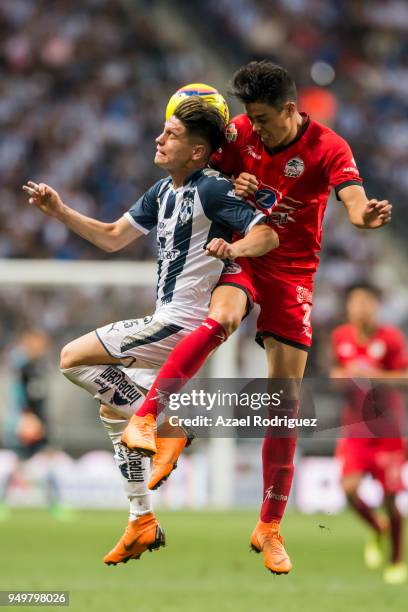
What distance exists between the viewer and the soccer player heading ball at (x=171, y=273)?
5.86 meters

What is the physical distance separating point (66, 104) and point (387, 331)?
10.2m

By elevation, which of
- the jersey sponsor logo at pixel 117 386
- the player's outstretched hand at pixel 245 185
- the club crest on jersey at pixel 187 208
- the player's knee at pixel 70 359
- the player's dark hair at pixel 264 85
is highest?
the player's dark hair at pixel 264 85

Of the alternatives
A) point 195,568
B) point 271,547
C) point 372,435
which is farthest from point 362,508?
point 271,547

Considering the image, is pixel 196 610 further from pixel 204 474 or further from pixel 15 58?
pixel 15 58

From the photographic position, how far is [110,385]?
238 inches

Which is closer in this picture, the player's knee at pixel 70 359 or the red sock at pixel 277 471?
the player's knee at pixel 70 359

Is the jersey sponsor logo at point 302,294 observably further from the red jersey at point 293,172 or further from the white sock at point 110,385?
the white sock at point 110,385

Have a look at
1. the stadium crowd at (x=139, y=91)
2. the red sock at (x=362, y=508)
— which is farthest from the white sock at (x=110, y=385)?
the stadium crowd at (x=139, y=91)

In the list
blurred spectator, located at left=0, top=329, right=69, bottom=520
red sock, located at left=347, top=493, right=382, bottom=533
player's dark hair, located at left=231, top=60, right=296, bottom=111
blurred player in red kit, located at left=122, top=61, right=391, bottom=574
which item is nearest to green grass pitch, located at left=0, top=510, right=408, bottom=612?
red sock, located at left=347, top=493, right=382, bottom=533

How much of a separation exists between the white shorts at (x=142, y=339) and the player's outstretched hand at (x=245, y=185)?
0.68 m

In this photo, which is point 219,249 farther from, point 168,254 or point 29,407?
point 29,407

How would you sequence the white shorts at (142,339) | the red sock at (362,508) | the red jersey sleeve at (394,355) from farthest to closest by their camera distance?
the red sock at (362,508)
the red jersey sleeve at (394,355)
the white shorts at (142,339)

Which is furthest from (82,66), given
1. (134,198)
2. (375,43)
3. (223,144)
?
(223,144)

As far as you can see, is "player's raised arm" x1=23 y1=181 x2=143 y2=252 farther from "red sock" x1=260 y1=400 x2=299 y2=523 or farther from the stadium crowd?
the stadium crowd
